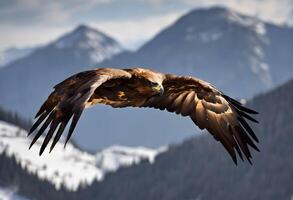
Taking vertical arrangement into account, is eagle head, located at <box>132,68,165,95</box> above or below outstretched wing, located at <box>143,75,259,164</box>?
above

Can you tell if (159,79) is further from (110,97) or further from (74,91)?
(74,91)

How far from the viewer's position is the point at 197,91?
1181 inches

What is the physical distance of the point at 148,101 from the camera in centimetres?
2852

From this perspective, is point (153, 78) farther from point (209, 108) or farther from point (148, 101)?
point (209, 108)

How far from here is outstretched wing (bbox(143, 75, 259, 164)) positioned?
2725 centimetres

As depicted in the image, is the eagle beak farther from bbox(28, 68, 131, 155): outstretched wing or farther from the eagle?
bbox(28, 68, 131, 155): outstretched wing

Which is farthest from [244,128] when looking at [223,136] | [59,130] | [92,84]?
[59,130]

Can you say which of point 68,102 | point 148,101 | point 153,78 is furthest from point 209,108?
point 68,102

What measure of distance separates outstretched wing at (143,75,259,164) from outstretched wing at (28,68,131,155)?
534cm

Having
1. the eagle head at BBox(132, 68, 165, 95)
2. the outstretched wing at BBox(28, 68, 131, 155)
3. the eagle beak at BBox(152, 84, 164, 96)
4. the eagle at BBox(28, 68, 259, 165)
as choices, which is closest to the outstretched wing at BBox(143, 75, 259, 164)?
the eagle at BBox(28, 68, 259, 165)

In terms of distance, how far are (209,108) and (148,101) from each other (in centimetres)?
243

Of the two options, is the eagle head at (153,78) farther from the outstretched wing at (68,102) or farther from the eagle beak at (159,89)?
the outstretched wing at (68,102)

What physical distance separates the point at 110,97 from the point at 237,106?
5.12 meters

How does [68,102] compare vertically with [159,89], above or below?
above
